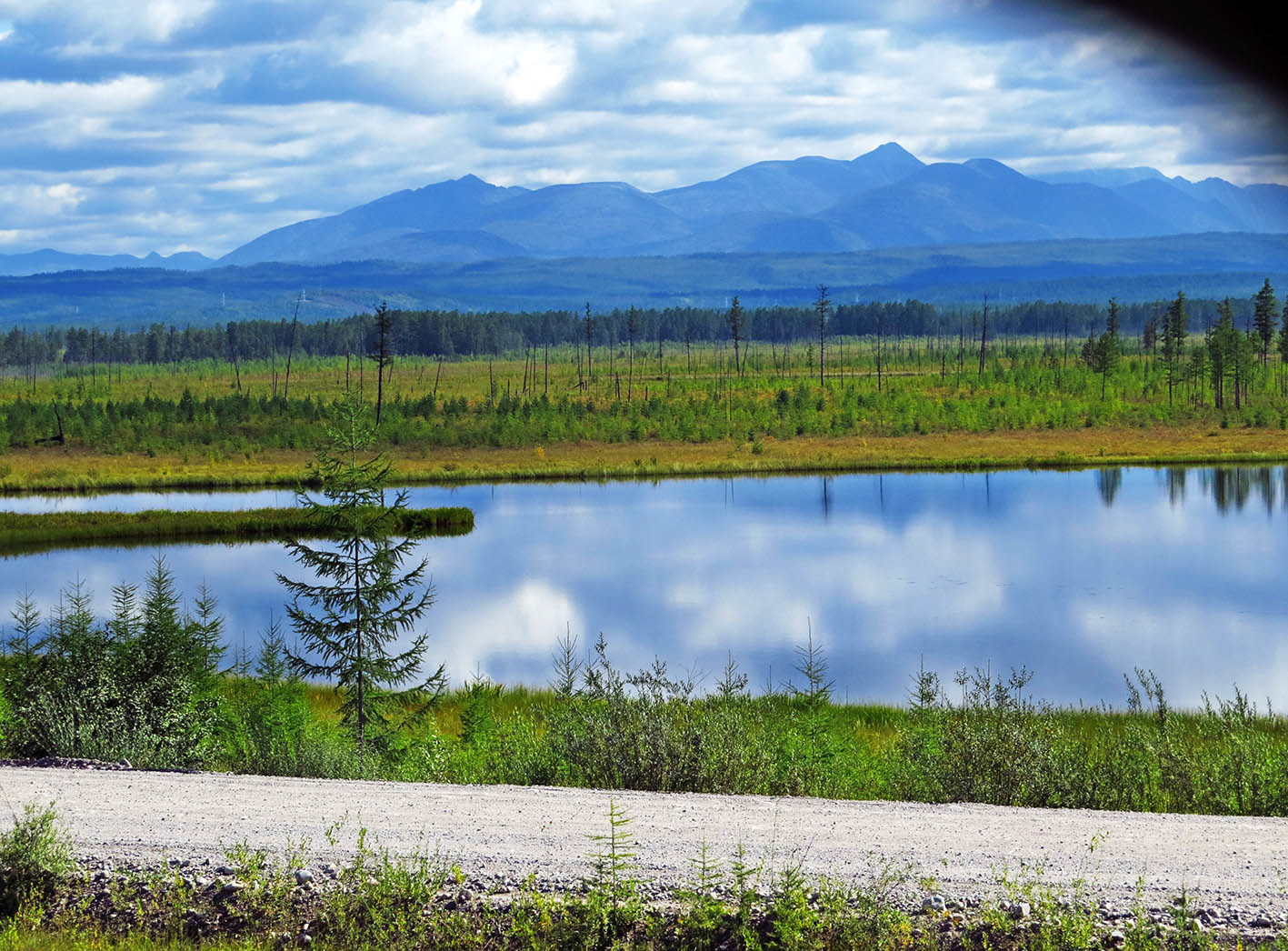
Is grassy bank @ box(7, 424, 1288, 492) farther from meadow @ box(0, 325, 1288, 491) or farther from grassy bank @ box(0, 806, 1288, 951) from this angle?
grassy bank @ box(0, 806, 1288, 951)

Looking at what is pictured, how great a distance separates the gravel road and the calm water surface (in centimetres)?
1513

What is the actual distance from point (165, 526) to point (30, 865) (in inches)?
1743

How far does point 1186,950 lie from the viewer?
7.10 metres

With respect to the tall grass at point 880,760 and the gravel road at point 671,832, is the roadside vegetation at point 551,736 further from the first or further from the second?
the gravel road at point 671,832

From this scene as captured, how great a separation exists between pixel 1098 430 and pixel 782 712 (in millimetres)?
72982

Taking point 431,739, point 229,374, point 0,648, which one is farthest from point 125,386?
point 431,739

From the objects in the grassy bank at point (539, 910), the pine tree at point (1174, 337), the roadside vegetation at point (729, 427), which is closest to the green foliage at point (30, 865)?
the grassy bank at point (539, 910)

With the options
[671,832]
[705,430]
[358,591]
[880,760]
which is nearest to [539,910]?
[671,832]

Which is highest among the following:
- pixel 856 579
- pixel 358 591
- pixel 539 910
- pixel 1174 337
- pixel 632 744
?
pixel 1174 337

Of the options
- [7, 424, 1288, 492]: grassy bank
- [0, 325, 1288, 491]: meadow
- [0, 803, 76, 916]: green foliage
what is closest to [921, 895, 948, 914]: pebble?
[0, 803, 76, 916]: green foliage

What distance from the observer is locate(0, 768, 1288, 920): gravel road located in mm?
8422

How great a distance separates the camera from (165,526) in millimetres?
50250

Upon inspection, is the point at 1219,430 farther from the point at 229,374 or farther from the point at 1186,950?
the point at 229,374

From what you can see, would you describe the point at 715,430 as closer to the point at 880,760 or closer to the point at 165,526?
the point at 165,526
